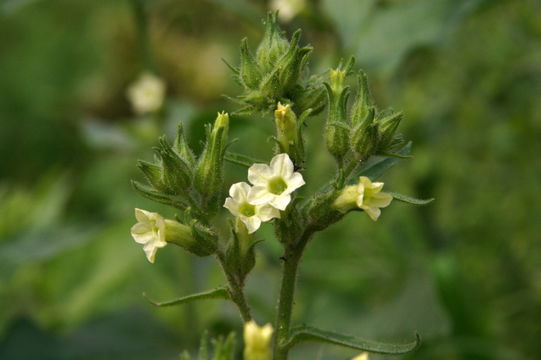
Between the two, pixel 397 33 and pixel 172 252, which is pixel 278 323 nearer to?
pixel 397 33

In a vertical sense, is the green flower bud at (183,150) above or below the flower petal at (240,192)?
above

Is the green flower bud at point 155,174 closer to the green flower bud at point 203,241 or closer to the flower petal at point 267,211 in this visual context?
the green flower bud at point 203,241

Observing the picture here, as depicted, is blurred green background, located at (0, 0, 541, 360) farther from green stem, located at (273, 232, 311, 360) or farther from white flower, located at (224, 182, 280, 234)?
white flower, located at (224, 182, 280, 234)

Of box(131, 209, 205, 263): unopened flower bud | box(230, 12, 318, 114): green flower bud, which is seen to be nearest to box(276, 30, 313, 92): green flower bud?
box(230, 12, 318, 114): green flower bud

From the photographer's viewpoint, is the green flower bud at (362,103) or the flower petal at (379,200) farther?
the green flower bud at (362,103)

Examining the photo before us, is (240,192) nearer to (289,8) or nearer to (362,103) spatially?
(362,103)

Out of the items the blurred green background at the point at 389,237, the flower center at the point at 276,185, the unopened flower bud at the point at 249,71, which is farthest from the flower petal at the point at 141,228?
the blurred green background at the point at 389,237

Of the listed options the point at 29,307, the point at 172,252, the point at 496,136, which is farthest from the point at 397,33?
the point at 29,307
